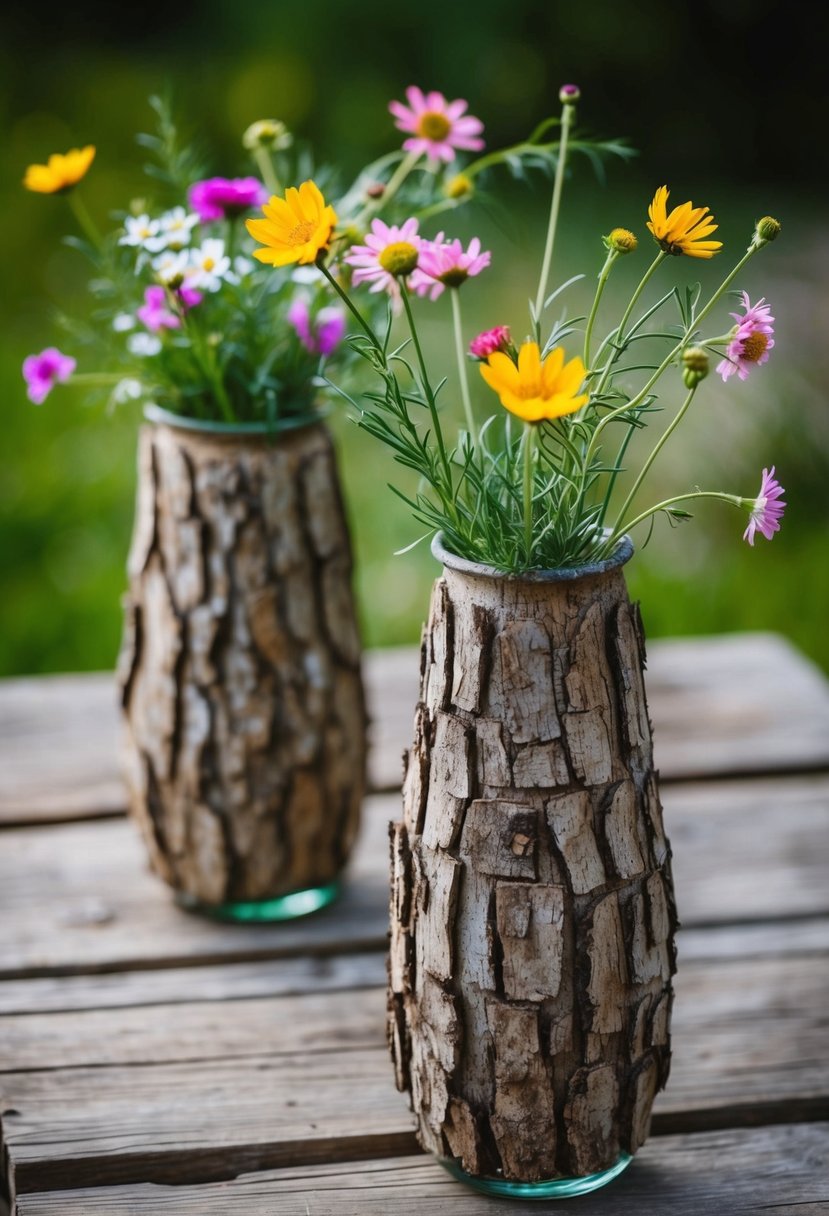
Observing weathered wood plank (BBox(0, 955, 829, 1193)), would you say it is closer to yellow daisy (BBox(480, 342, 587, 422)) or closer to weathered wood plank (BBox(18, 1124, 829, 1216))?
weathered wood plank (BBox(18, 1124, 829, 1216))

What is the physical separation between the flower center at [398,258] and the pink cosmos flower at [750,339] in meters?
0.17

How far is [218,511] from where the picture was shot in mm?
1012

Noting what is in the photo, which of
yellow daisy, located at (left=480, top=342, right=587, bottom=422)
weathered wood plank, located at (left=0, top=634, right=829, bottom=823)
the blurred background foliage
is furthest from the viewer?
the blurred background foliage

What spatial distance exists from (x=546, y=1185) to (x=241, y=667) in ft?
1.44

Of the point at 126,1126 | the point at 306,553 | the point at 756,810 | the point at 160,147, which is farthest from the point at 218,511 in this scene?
the point at 756,810

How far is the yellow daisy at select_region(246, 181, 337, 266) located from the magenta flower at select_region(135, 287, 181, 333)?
33cm

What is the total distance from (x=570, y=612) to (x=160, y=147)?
1.88 ft

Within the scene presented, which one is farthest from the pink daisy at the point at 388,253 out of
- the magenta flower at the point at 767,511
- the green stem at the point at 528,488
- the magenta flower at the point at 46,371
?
the magenta flower at the point at 46,371

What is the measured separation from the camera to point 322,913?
43.3 inches

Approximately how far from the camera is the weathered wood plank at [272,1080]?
32.7 inches

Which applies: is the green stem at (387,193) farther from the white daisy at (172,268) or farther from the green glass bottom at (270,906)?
the green glass bottom at (270,906)

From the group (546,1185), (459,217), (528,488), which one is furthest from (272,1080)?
(459,217)

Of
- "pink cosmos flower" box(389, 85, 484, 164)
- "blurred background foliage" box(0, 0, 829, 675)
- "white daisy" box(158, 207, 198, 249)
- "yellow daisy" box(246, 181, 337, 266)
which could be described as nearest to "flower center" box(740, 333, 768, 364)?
"yellow daisy" box(246, 181, 337, 266)

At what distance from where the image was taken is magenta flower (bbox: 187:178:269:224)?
945 mm
